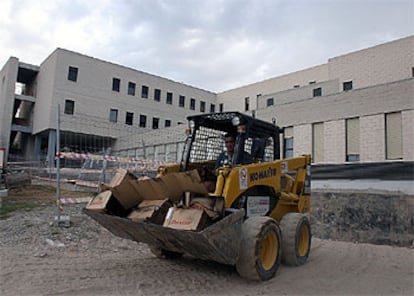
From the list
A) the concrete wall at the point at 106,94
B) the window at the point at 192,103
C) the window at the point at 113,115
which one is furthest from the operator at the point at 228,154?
the window at the point at 192,103

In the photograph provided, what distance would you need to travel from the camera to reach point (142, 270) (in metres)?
5.82

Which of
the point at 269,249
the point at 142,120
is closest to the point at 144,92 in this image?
the point at 142,120

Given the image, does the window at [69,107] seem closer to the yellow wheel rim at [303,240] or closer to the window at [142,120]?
the window at [142,120]

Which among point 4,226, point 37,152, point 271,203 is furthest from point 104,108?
point 271,203

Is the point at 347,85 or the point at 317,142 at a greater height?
the point at 347,85

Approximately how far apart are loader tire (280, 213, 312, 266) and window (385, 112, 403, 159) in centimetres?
1077

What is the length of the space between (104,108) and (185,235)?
35.0 metres

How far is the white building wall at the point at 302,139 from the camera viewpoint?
18.3 m

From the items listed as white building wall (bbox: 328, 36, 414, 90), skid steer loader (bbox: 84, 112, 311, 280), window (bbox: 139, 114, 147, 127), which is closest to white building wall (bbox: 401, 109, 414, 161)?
skid steer loader (bbox: 84, 112, 311, 280)

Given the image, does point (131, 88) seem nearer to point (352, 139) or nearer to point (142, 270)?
point (352, 139)

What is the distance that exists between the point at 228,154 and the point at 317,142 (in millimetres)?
13007

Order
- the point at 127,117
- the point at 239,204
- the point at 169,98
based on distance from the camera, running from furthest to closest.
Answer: the point at 169,98 → the point at 127,117 → the point at 239,204

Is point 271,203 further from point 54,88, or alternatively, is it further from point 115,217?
point 54,88

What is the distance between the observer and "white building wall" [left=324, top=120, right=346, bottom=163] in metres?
17.2
